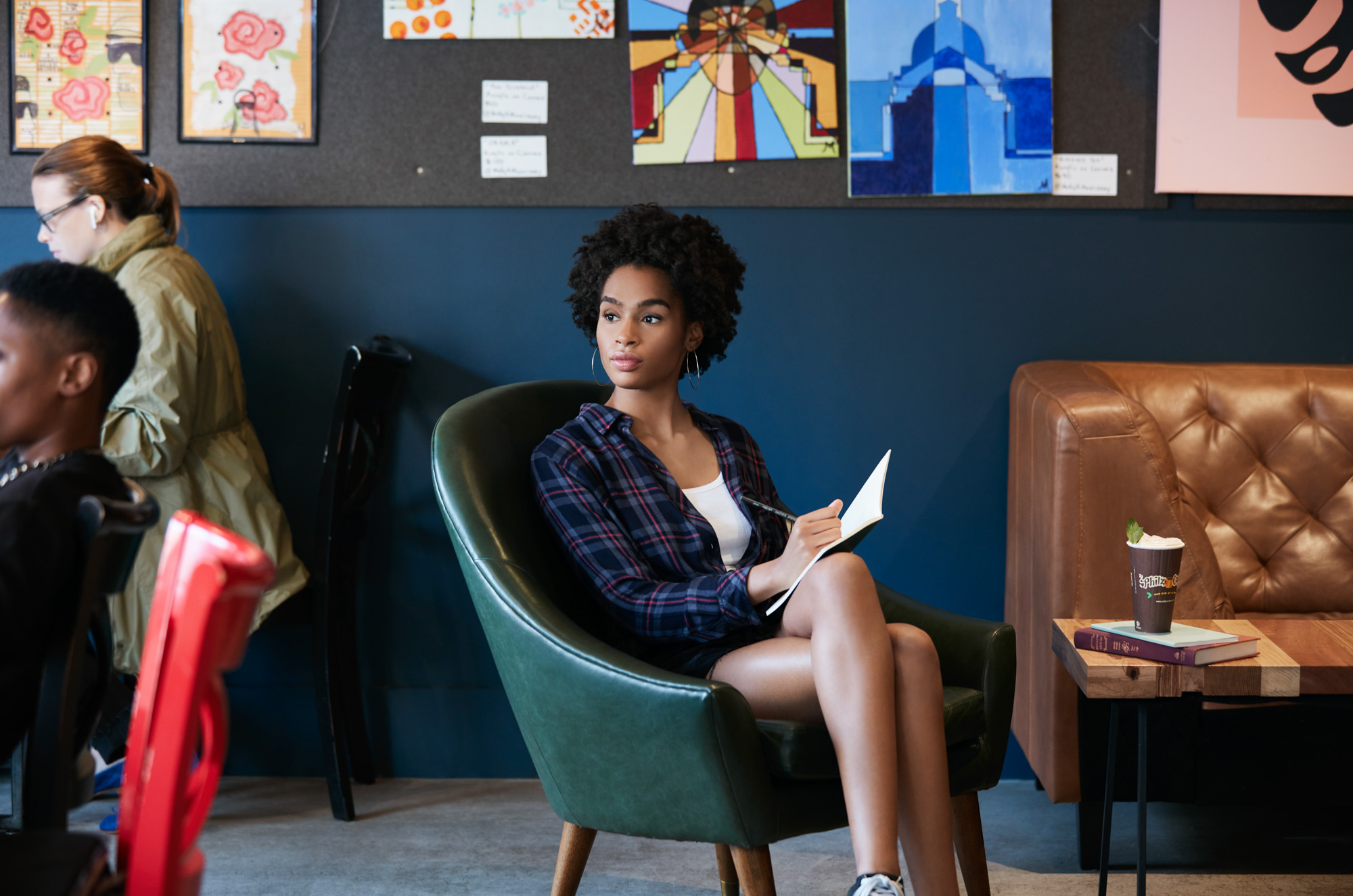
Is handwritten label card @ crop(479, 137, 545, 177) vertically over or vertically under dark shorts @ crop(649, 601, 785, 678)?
over

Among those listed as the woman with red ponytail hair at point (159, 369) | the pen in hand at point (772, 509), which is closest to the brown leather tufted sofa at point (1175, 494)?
the pen in hand at point (772, 509)

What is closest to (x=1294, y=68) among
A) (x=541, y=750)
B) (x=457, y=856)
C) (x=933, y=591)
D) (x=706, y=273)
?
(x=933, y=591)

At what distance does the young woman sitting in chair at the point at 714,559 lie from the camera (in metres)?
1.44

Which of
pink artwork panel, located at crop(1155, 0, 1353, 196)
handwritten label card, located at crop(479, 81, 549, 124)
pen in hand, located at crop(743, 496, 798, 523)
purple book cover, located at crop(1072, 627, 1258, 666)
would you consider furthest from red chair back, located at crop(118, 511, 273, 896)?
pink artwork panel, located at crop(1155, 0, 1353, 196)

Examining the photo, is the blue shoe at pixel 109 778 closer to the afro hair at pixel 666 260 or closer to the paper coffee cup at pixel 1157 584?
the afro hair at pixel 666 260

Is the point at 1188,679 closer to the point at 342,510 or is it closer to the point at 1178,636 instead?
the point at 1178,636

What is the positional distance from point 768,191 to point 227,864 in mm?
1874

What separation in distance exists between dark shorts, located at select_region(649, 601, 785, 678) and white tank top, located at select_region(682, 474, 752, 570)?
109 mm

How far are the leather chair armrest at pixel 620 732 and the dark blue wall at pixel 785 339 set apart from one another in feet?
3.72

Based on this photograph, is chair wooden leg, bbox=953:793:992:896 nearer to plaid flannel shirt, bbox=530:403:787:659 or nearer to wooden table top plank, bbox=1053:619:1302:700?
wooden table top plank, bbox=1053:619:1302:700

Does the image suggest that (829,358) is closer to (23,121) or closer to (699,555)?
(699,555)

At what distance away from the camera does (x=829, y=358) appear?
2.63 m

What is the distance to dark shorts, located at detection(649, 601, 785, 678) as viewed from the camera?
1.64m

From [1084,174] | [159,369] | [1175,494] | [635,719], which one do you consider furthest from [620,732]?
[1084,174]
